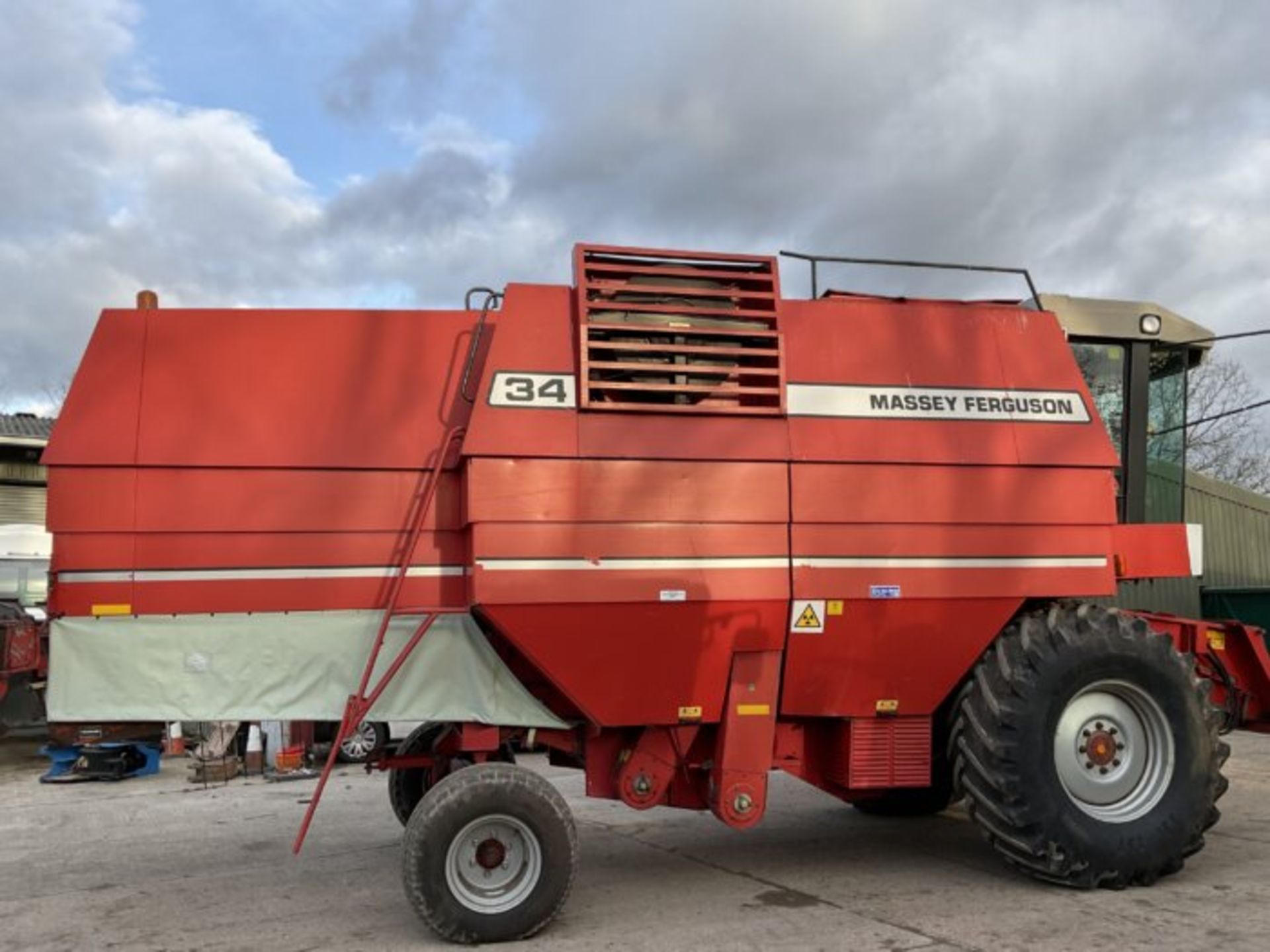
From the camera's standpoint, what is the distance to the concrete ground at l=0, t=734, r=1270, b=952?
4.90m

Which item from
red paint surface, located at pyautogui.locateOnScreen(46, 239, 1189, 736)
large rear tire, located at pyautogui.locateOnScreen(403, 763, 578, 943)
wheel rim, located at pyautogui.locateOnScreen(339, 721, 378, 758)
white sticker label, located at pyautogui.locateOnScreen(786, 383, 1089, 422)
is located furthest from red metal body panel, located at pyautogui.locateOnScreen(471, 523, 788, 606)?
wheel rim, located at pyautogui.locateOnScreen(339, 721, 378, 758)

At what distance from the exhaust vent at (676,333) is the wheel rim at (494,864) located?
208 cm

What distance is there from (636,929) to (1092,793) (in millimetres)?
2561

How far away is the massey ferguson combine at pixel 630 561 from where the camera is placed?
502 cm

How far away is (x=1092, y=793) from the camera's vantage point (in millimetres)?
5578

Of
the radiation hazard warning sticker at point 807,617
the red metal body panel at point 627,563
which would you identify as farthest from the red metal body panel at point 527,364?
the radiation hazard warning sticker at point 807,617

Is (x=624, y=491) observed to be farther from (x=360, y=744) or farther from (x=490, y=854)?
(x=360, y=744)

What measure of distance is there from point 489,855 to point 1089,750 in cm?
323

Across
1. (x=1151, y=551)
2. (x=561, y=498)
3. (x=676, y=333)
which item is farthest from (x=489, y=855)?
(x=1151, y=551)

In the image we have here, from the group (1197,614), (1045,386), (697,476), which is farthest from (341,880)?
(1197,614)

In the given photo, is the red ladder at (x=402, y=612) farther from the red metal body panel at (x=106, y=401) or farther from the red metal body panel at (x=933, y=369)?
the red metal body panel at (x=933, y=369)

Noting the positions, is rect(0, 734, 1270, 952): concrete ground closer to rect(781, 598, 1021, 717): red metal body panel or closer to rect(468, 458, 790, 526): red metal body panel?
rect(781, 598, 1021, 717): red metal body panel

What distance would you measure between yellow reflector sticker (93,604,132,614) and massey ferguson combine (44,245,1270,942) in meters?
0.04

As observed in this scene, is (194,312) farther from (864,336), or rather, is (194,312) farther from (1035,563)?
(1035,563)
